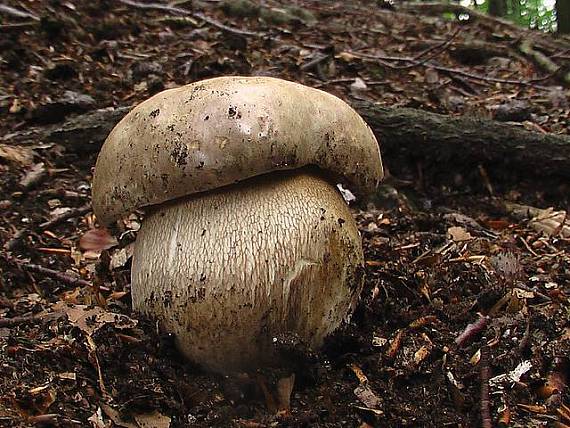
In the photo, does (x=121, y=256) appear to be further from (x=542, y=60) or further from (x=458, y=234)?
(x=542, y=60)

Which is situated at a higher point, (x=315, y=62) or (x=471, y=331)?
(x=315, y=62)

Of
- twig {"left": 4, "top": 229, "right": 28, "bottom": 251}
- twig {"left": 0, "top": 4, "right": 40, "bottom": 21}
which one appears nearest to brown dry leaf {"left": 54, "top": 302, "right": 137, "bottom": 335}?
twig {"left": 4, "top": 229, "right": 28, "bottom": 251}

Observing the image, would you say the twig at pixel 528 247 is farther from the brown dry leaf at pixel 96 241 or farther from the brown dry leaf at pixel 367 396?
the brown dry leaf at pixel 96 241

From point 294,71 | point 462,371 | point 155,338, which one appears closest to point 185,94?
point 155,338

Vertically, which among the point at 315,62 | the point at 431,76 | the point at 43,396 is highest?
the point at 315,62

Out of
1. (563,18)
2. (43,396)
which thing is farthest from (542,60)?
(43,396)

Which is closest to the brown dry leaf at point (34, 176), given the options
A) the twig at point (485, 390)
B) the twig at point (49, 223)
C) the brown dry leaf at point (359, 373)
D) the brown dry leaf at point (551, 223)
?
the twig at point (49, 223)
